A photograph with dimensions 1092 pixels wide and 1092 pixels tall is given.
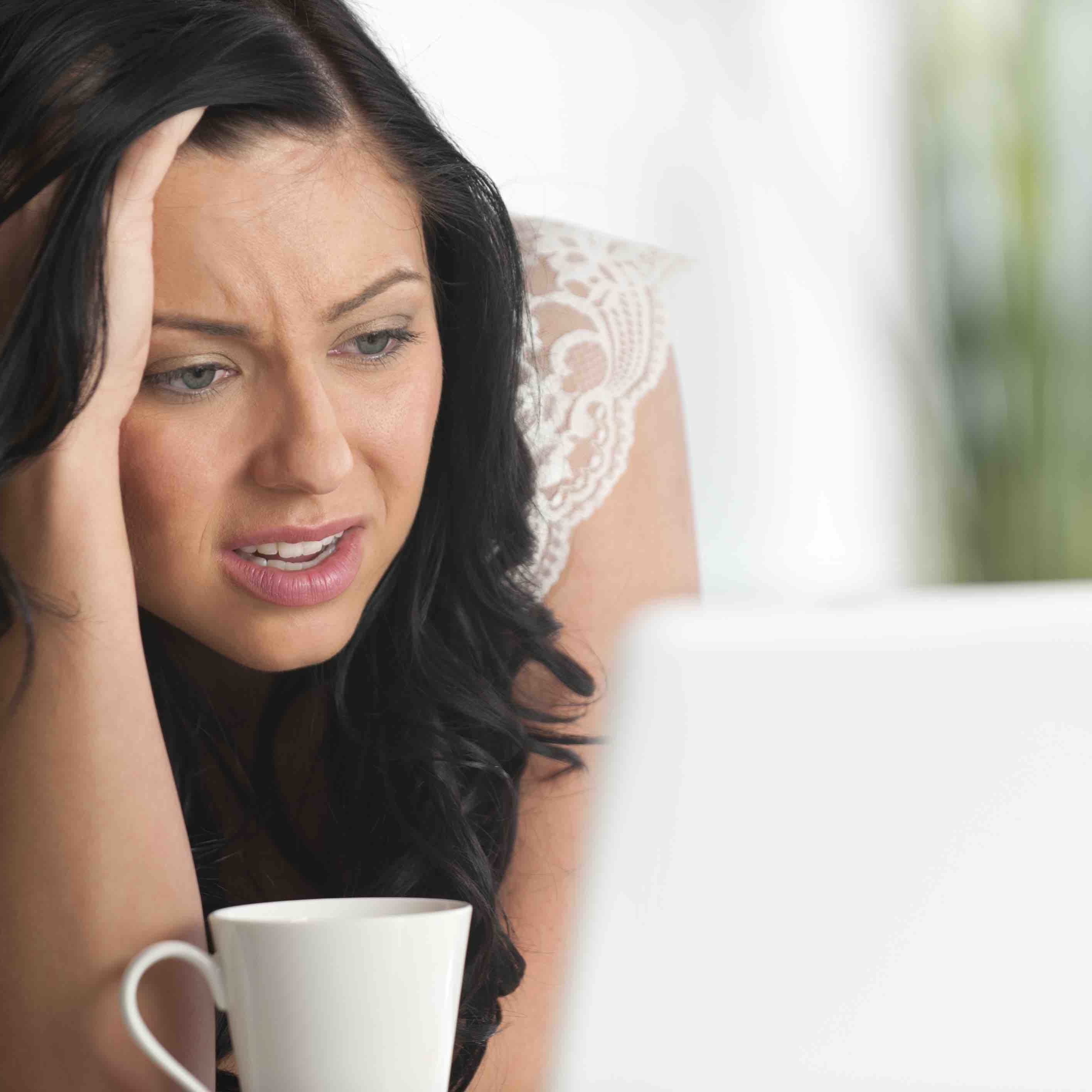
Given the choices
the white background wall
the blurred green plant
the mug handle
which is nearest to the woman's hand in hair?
the mug handle

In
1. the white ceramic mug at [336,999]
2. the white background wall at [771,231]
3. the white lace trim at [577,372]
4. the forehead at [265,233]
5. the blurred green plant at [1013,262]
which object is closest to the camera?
the white ceramic mug at [336,999]

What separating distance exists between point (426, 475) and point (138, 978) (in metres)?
0.49

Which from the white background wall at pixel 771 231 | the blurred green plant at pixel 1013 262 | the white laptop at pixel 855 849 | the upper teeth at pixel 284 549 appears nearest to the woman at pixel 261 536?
the upper teeth at pixel 284 549

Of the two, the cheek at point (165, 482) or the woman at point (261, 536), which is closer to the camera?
the woman at point (261, 536)

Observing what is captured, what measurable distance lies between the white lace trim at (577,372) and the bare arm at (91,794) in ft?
1.45

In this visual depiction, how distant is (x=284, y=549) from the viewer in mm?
757

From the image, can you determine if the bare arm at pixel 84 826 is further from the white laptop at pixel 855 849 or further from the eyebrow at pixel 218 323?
the white laptop at pixel 855 849

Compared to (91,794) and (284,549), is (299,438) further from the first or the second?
(91,794)

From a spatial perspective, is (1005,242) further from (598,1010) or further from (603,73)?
(598,1010)

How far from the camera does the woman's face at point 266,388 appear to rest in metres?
0.70

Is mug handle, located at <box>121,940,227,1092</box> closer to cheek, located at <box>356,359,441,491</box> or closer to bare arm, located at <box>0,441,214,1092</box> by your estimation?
bare arm, located at <box>0,441,214,1092</box>

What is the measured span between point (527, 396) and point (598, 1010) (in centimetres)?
82

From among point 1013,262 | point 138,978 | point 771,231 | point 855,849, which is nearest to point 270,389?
point 138,978

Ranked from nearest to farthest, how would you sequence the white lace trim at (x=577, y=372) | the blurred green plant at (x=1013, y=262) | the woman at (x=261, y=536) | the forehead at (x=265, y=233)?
the woman at (x=261, y=536), the forehead at (x=265, y=233), the white lace trim at (x=577, y=372), the blurred green plant at (x=1013, y=262)
